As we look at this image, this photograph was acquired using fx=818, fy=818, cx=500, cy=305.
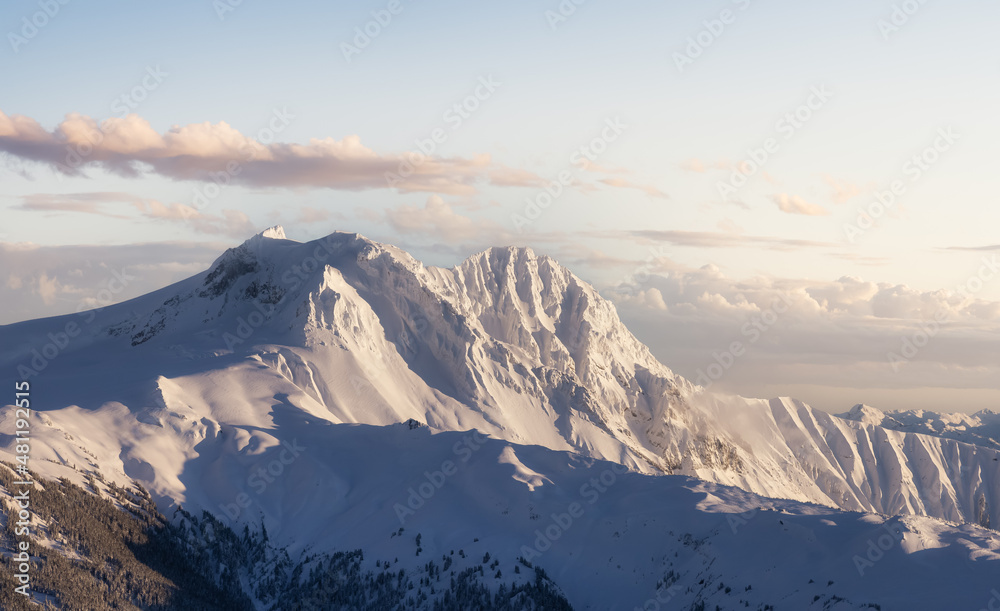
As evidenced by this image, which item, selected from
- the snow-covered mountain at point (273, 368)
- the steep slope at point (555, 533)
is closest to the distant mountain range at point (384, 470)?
the steep slope at point (555, 533)

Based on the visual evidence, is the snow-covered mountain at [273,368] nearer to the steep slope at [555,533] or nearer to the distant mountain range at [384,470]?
the distant mountain range at [384,470]

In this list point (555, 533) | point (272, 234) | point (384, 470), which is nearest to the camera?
point (555, 533)

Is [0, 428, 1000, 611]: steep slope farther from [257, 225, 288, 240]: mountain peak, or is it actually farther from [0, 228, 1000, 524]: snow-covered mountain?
[257, 225, 288, 240]: mountain peak

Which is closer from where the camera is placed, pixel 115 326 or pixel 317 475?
pixel 317 475

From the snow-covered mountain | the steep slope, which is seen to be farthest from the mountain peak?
the steep slope

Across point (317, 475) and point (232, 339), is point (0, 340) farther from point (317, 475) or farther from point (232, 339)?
point (317, 475)

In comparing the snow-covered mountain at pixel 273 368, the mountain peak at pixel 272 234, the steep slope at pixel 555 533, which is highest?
the mountain peak at pixel 272 234

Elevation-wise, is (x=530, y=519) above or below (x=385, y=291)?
below

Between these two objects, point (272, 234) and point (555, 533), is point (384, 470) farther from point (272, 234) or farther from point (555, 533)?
point (272, 234)

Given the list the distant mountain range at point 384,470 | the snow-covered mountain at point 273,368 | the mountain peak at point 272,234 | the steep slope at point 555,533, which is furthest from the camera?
the mountain peak at point 272,234

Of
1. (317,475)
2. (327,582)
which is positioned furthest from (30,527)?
(317,475)

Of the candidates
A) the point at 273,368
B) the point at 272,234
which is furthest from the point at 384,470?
the point at 272,234
